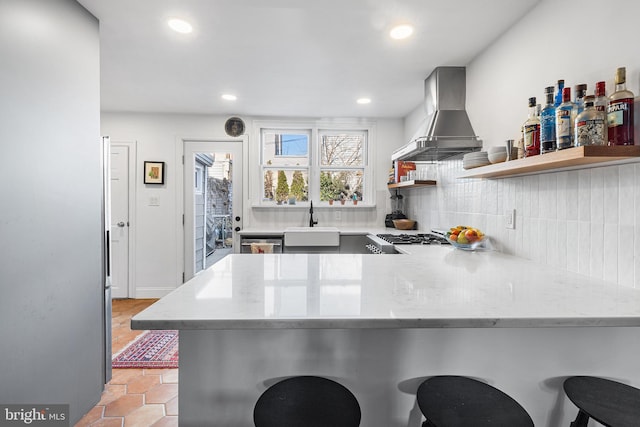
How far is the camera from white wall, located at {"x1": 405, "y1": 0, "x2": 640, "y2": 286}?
1.31m

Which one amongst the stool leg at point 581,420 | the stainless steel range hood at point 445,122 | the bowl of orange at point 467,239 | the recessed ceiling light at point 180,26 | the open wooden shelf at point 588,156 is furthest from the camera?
the stainless steel range hood at point 445,122

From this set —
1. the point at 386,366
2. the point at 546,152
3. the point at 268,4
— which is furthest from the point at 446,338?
the point at 268,4

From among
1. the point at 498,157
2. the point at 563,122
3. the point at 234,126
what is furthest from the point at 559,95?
the point at 234,126

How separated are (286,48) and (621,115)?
1985 mm

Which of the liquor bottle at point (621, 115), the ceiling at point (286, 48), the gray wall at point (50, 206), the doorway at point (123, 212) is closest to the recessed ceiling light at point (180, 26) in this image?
the ceiling at point (286, 48)

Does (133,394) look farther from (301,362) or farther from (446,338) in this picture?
(446,338)

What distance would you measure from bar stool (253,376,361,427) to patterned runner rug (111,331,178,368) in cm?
188

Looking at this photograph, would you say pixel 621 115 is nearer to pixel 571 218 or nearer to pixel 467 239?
A: pixel 571 218

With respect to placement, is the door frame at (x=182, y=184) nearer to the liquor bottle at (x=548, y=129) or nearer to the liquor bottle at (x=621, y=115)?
the liquor bottle at (x=548, y=129)

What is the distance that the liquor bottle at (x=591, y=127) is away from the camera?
48.7 inches

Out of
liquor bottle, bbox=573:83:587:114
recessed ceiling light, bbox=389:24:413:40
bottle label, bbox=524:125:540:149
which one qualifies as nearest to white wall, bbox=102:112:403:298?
recessed ceiling light, bbox=389:24:413:40

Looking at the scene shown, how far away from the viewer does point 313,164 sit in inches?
168

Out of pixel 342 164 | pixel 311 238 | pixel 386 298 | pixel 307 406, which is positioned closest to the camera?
pixel 307 406

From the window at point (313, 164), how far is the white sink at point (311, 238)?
2.39ft
